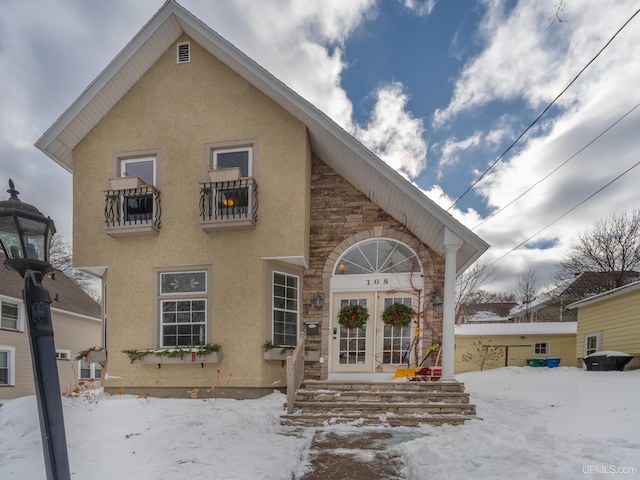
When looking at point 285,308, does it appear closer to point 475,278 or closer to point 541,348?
point 541,348

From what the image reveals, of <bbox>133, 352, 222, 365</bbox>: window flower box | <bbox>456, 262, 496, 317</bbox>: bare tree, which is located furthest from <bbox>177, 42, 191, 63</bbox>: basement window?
<bbox>456, 262, 496, 317</bbox>: bare tree

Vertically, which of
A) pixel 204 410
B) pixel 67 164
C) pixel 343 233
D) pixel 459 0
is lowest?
pixel 204 410

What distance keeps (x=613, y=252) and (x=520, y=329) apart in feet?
32.9

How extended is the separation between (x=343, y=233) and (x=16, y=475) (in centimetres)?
638

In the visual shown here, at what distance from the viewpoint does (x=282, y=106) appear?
7.52 meters

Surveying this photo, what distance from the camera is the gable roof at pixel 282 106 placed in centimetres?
696

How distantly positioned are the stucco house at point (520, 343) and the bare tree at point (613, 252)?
7.49 m

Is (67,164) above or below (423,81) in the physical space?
below

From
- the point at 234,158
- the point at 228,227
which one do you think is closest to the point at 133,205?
the point at 228,227

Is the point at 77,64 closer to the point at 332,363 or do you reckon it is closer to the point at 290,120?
the point at 290,120

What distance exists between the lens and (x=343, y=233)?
8.12 m

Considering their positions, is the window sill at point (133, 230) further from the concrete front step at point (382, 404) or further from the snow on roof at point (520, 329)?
the snow on roof at point (520, 329)

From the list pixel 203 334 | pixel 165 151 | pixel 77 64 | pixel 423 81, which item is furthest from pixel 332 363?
pixel 77 64

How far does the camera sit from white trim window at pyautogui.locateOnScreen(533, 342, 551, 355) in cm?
1686
